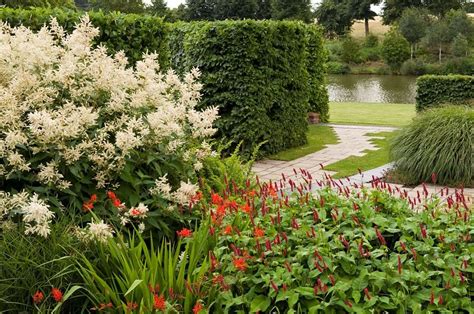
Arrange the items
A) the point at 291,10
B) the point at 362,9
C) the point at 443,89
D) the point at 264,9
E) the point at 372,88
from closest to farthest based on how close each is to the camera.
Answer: the point at 443,89
the point at 372,88
the point at 291,10
the point at 362,9
the point at 264,9

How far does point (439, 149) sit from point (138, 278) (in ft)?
16.3

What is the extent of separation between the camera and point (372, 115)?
15945 mm

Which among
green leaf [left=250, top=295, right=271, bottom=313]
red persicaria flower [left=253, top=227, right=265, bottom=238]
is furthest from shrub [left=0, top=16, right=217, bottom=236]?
green leaf [left=250, top=295, right=271, bottom=313]

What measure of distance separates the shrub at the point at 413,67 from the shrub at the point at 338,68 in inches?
164

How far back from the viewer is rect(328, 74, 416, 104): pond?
82.8ft

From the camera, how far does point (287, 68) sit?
8766 mm

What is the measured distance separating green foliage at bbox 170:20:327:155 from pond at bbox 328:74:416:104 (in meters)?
16.2

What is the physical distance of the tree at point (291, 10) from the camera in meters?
53.3

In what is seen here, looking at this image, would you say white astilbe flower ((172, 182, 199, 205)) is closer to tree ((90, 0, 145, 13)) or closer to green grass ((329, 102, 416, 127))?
green grass ((329, 102, 416, 127))

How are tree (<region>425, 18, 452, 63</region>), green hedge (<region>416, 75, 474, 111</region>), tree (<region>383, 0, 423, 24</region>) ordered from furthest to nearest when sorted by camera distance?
tree (<region>383, 0, 423, 24</region>) < tree (<region>425, 18, 452, 63</region>) < green hedge (<region>416, 75, 474, 111</region>)

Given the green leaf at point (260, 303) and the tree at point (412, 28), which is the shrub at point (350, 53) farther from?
the green leaf at point (260, 303)

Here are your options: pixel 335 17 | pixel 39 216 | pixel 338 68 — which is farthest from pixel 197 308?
pixel 335 17

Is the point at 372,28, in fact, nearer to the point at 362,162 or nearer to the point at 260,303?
the point at 362,162

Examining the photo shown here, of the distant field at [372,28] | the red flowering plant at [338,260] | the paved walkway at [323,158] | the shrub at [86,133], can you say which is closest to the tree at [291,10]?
the distant field at [372,28]
